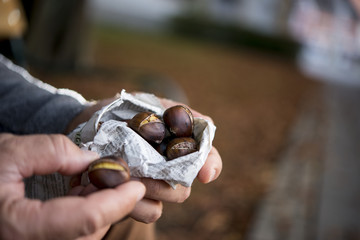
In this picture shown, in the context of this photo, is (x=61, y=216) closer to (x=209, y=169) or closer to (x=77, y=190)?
(x=77, y=190)

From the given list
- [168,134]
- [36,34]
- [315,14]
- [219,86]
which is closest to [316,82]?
[219,86]

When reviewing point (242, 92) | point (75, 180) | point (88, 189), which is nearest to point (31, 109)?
point (75, 180)

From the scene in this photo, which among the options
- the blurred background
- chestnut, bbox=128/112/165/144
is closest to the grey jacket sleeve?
chestnut, bbox=128/112/165/144

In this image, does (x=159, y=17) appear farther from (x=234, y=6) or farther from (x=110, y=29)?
(x=110, y=29)

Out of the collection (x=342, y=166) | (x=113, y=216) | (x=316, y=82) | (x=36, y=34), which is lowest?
(x=316, y=82)

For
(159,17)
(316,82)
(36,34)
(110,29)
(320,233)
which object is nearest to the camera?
(320,233)
